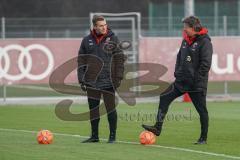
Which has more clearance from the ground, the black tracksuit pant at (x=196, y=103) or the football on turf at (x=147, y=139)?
the black tracksuit pant at (x=196, y=103)

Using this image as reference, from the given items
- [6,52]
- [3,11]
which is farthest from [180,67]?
[3,11]

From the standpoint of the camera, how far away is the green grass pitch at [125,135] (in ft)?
40.7

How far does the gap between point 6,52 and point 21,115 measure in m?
6.05

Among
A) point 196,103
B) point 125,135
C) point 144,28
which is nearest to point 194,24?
point 196,103

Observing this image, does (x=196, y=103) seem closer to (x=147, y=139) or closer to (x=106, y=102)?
(x=147, y=139)

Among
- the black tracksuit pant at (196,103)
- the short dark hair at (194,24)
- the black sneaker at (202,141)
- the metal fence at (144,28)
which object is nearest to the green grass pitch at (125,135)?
the black sneaker at (202,141)

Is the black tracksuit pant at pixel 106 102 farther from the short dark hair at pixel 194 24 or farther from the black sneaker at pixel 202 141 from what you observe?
the short dark hair at pixel 194 24

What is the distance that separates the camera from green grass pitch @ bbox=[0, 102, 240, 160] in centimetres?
1239

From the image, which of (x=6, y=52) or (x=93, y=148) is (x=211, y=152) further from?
(x=6, y=52)

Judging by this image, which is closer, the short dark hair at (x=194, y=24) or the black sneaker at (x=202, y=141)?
the short dark hair at (x=194, y=24)

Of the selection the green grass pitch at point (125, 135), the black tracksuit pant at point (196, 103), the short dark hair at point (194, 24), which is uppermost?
the short dark hair at point (194, 24)

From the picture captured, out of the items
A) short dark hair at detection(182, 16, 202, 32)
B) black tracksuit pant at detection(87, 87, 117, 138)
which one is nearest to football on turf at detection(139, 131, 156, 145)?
black tracksuit pant at detection(87, 87, 117, 138)

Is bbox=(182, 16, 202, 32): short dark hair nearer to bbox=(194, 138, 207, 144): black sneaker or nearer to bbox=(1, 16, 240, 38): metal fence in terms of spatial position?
bbox=(194, 138, 207, 144): black sneaker

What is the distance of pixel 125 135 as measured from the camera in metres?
15.8
